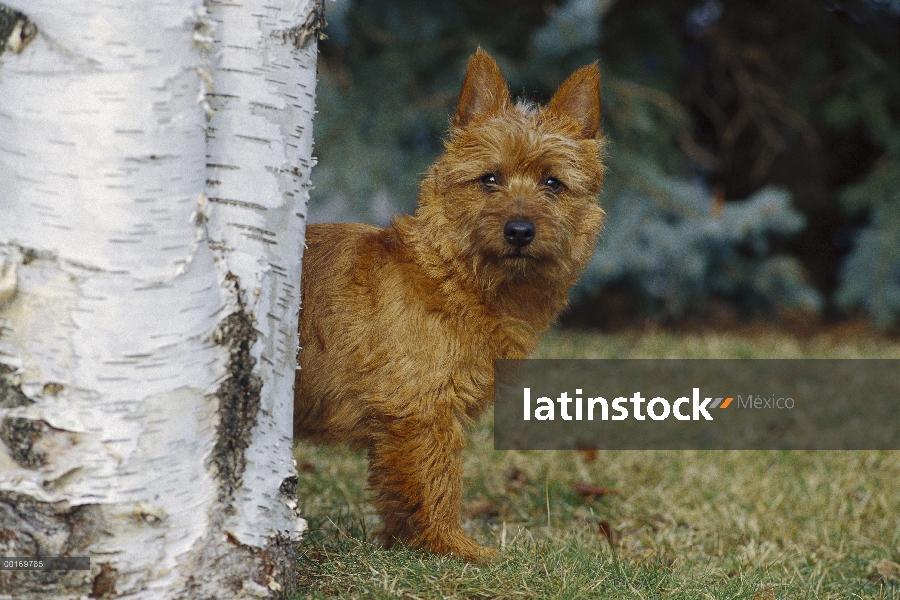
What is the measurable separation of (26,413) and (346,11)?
4855 millimetres

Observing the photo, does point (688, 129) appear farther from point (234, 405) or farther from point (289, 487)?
point (234, 405)

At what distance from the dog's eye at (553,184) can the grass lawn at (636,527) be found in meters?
1.13

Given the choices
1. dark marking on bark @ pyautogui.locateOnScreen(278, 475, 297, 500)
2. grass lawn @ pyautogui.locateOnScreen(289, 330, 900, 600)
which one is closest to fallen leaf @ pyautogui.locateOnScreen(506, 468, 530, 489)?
grass lawn @ pyautogui.locateOnScreen(289, 330, 900, 600)

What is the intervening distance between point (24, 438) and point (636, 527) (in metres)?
2.66

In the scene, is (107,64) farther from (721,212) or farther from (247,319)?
(721,212)

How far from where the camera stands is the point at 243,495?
2125 millimetres

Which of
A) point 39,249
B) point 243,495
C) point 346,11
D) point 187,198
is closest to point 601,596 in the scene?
point 243,495

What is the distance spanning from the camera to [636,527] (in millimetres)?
3758

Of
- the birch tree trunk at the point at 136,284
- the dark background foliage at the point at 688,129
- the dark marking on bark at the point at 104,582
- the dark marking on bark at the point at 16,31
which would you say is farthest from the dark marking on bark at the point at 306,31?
the dark background foliage at the point at 688,129

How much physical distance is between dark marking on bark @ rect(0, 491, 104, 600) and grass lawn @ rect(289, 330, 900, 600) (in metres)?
0.56

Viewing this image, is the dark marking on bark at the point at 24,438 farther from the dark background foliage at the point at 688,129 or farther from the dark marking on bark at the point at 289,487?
the dark background foliage at the point at 688,129

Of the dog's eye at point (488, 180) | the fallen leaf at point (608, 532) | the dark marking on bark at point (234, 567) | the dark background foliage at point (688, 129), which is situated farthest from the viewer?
the dark background foliage at point (688, 129)

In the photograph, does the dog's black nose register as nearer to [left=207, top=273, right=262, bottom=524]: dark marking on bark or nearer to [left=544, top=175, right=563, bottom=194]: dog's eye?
[left=544, top=175, right=563, bottom=194]: dog's eye

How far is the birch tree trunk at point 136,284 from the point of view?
1.82 meters
